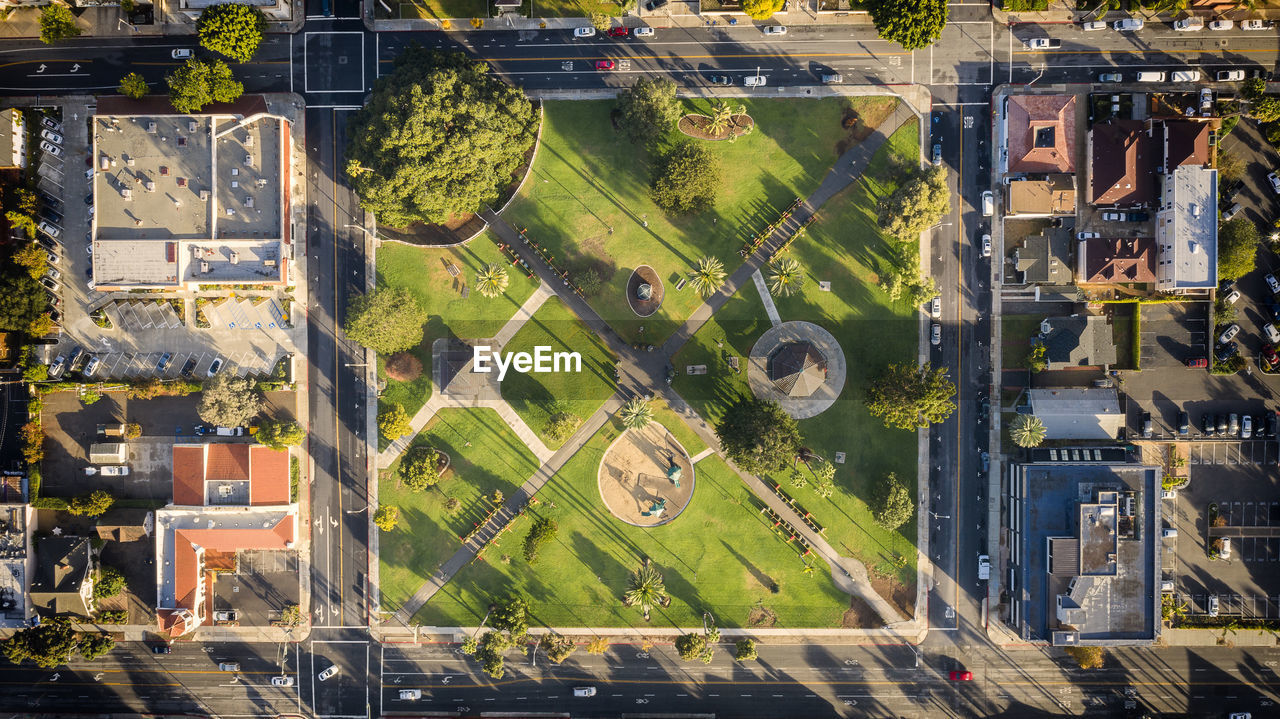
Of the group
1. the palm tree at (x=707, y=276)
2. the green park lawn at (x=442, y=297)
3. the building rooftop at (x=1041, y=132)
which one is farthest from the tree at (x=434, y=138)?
the building rooftop at (x=1041, y=132)

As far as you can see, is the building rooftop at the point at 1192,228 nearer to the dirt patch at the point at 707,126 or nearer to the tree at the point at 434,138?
the dirt patch at the point at 707,126

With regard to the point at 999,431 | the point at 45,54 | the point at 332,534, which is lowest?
the point at 332,534

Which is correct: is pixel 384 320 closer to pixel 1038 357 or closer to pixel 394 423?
pixel 394 423

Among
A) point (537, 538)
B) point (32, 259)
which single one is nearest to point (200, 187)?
point (32, 259)

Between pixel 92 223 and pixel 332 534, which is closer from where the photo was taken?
pixel 92 223

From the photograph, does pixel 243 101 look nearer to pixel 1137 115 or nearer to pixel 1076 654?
pixel 1137 115

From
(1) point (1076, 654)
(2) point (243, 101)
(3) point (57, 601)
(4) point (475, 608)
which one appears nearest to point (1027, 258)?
(1) point (1076, 654)

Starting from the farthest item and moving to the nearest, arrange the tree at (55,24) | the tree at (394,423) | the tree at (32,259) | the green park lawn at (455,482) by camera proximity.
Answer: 1. the green park lawn at (455,482)
2. the tree at (55,24)
3. the tree at (32,259)
4. the tree at (394,423)
